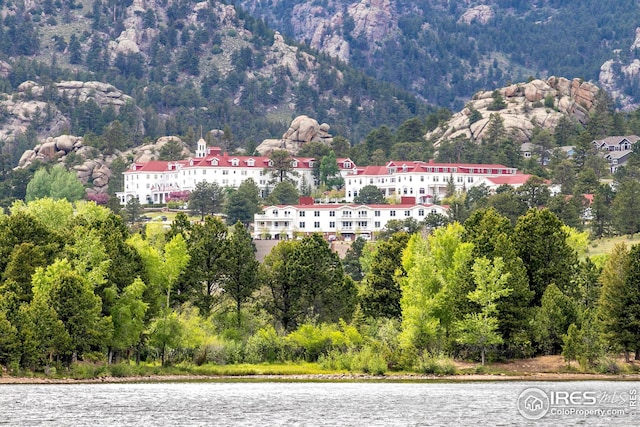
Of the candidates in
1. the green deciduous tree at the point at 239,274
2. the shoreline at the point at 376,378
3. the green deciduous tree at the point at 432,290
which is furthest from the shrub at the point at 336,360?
the green deciduous tree at the point at 239,274

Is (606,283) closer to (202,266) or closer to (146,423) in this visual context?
(202,266)

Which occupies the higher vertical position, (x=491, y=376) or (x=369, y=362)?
(x=369, y=362)

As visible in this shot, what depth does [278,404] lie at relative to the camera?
93000 millimetres

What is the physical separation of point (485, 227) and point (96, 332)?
40231 mm

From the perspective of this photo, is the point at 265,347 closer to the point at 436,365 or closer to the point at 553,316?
the point at 436,365

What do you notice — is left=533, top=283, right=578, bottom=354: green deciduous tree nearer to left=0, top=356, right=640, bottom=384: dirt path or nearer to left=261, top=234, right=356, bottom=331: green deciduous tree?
left=0, top=356, right=640, bottom=384: dirt path

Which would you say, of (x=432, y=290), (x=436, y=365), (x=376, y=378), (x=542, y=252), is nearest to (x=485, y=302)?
(x=432, y=290)

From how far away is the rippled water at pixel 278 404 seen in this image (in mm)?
83250

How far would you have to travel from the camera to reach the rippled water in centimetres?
8325

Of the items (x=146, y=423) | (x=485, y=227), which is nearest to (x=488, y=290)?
(x=485, y=227)

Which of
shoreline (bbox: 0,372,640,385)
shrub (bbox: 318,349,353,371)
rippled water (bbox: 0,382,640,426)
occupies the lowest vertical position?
rippled water (bbox: 0,382,640,426)

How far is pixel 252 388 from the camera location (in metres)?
106

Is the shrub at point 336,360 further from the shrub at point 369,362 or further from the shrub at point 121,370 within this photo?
the shrub at point 121,370

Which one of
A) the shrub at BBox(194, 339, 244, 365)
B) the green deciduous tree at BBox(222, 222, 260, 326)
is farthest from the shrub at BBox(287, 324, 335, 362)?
the green deciduous tree at BBox(222, 222, 260, 326)
